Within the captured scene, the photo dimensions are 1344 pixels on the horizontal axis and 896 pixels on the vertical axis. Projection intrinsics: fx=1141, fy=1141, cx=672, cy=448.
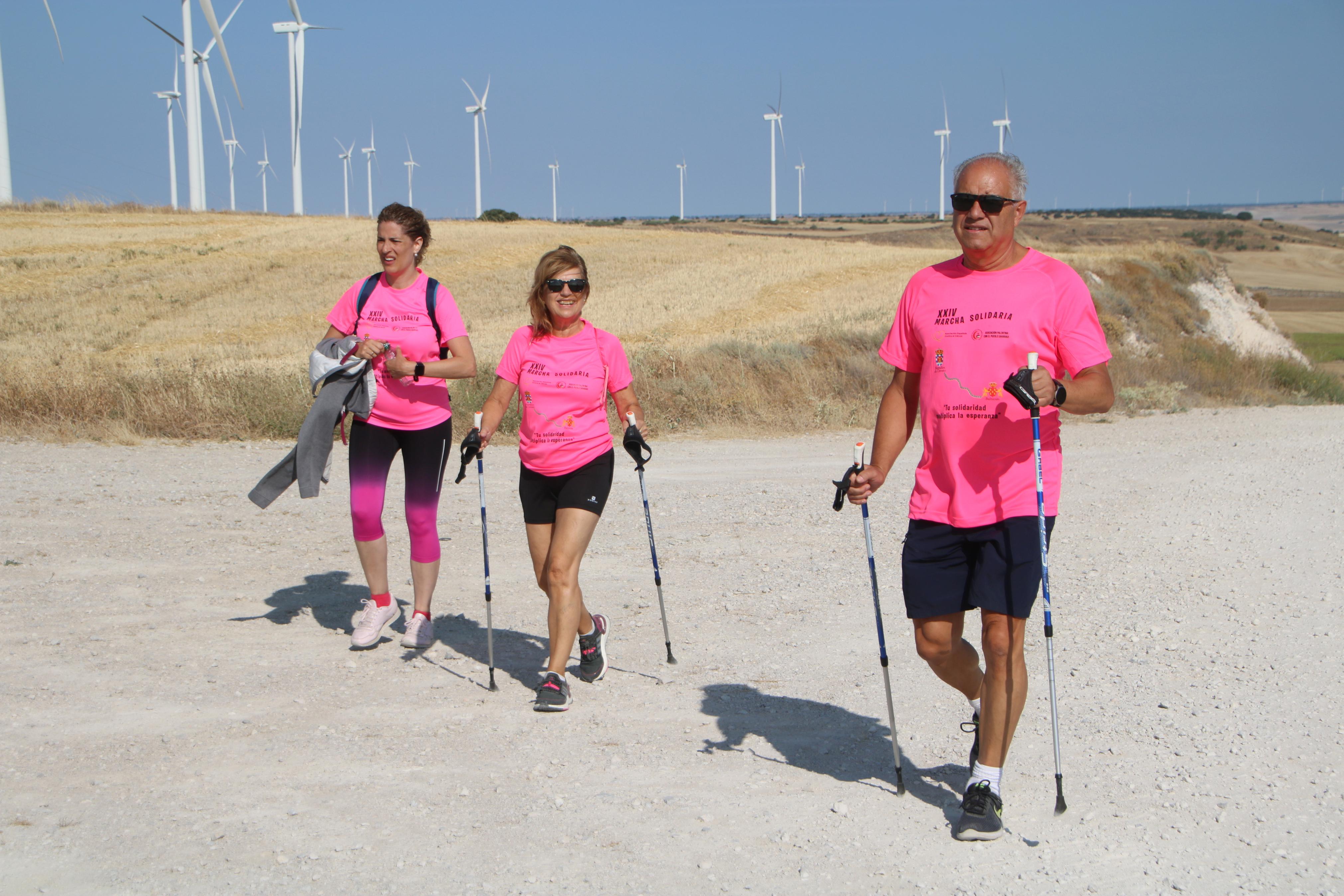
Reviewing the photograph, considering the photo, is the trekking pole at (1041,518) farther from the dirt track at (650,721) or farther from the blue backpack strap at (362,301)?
the blue backpack strap at (362,301)

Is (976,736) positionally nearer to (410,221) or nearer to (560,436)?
(560,436)

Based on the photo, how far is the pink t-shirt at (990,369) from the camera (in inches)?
149

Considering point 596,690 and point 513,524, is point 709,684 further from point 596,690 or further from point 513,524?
point 513,524

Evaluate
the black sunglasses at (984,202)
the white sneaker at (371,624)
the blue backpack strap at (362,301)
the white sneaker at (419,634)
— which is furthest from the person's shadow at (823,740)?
the blue backpack strap at (362,301)

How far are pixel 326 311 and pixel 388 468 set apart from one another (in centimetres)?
2580

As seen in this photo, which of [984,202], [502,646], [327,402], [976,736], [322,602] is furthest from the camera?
[322,602]

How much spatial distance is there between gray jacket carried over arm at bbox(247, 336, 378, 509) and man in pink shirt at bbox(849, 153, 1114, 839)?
9.89 feet

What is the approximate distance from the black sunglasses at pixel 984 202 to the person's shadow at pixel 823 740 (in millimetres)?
2147

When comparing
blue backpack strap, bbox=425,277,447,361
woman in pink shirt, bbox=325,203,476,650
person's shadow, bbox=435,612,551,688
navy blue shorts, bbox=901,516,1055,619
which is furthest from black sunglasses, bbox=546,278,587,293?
navy blue shorts, bbox=901,516,1055,619

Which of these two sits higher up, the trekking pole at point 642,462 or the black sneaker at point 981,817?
the trekking pole at point 642,462

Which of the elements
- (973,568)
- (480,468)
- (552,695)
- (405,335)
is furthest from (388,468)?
(973,568)

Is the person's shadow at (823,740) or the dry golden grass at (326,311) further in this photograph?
the dry golden grass at (326,311)

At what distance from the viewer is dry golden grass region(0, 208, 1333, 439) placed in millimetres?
14117

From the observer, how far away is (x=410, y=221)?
608cm
